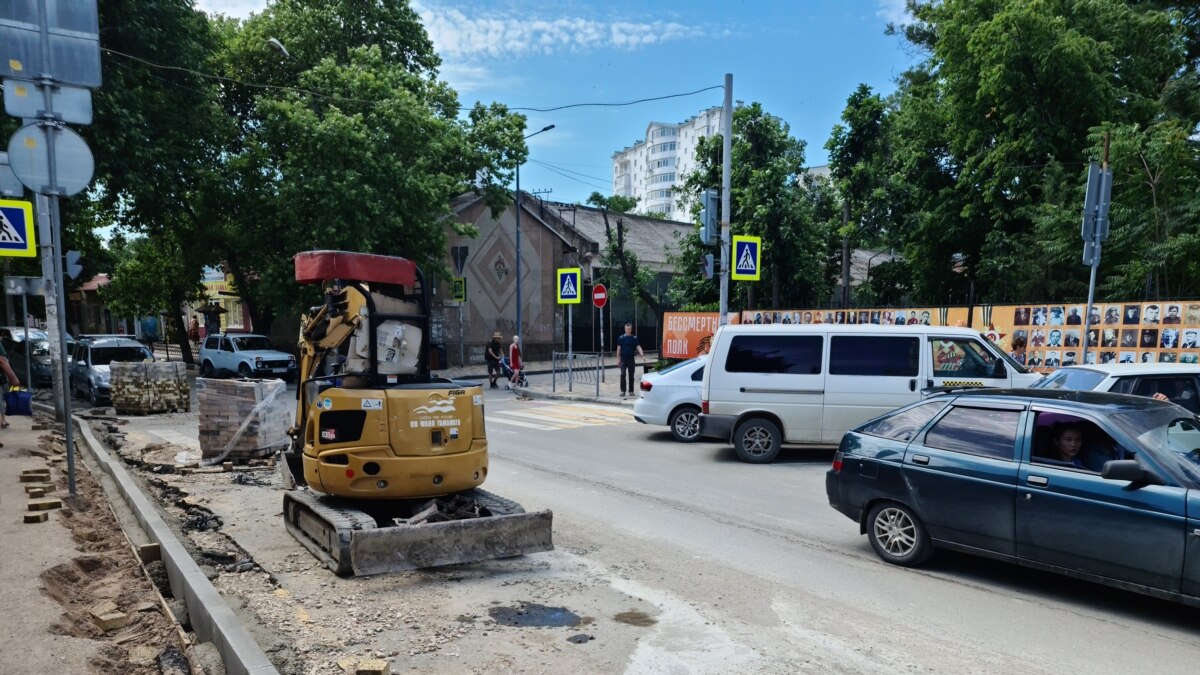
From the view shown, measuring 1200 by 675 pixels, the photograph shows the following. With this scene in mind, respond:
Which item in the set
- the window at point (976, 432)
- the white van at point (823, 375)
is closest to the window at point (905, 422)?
the window at point (976, 432)

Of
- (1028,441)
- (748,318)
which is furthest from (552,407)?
(1028,441)

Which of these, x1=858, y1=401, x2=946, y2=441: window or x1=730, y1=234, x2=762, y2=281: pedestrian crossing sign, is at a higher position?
x1=730, y1=234, x2=762, y2=281: pedestrian crossing sign

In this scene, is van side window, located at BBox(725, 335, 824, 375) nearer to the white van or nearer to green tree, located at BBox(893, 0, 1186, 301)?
the white van

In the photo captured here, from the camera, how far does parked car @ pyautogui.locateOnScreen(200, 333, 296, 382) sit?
22688 mm

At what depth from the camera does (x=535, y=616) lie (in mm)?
4992

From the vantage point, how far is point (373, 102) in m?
24.5

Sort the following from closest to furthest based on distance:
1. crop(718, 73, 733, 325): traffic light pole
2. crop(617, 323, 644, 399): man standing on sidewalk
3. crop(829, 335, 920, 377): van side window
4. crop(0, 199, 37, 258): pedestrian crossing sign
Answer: crop(0, 199, 37, 258): pedestrian crossing sign, crop(829, 335, 920, 377): van side window, crop(718, 73, 733, 325): traffic light pole, crop(617, 323, 644, 399): man standing on sidewalk

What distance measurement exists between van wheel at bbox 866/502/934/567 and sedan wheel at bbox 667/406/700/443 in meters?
6.37

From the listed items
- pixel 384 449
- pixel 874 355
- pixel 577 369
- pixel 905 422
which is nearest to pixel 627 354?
pixel 577 369

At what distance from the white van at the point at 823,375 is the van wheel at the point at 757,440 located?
0.02 metres

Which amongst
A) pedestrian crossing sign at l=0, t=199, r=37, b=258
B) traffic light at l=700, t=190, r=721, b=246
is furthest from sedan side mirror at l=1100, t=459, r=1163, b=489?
traffic light at l=700, t=190, r=721, b=246

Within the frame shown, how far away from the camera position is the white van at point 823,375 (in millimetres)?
10156

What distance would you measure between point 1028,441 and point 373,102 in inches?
938

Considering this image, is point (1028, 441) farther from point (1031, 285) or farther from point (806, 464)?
point (1031, 285)
